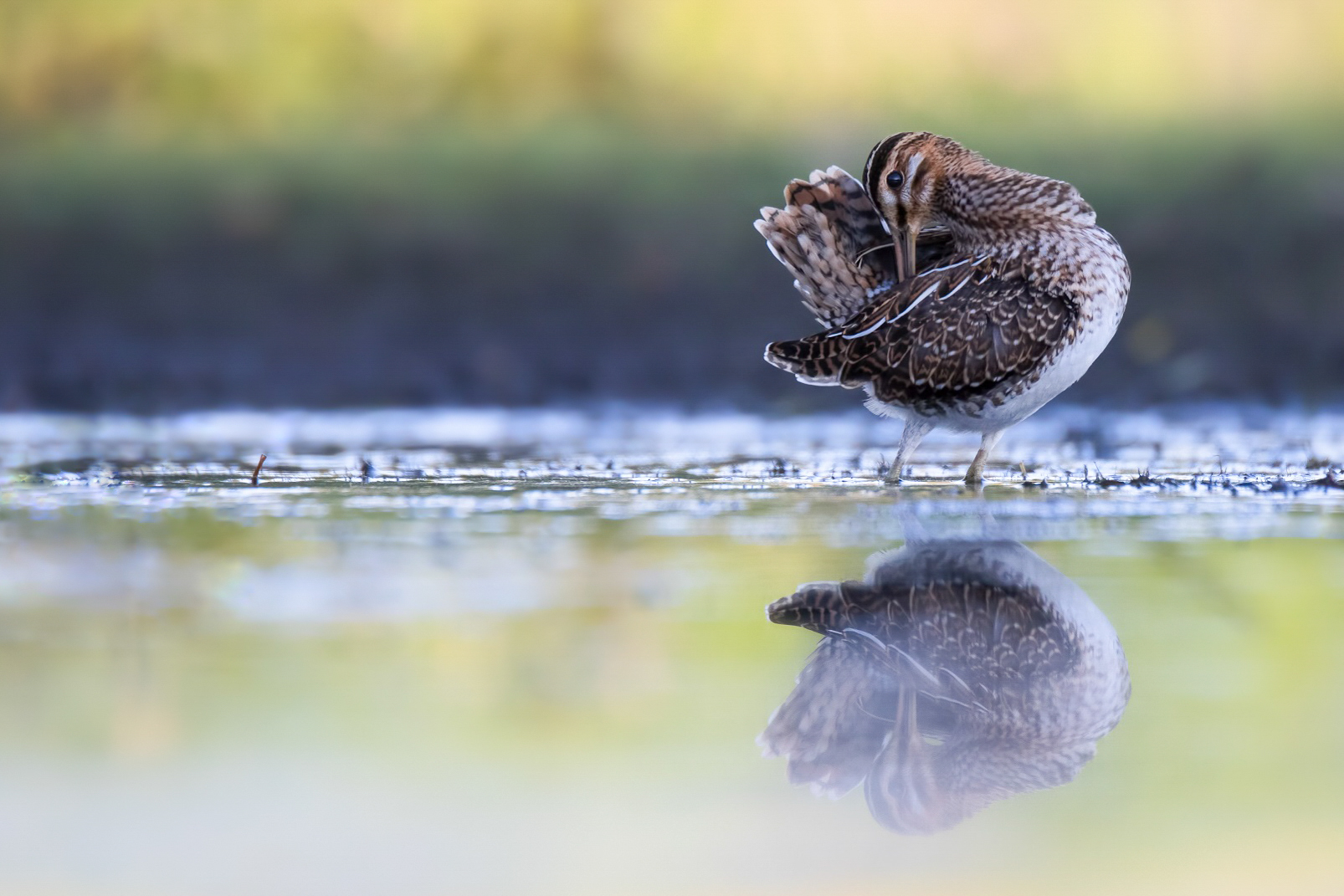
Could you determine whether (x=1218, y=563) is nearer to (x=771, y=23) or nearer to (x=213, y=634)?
(x=213, y=634)

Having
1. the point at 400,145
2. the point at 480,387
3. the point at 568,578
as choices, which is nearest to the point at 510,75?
the point at 400,145

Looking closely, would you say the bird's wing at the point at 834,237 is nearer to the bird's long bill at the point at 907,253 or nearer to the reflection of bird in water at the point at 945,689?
the bird's long bill at the point at 907,253

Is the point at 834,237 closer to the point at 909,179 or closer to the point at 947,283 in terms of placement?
the point at 909,179

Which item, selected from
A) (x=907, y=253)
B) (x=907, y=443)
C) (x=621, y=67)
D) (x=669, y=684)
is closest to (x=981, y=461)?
(x=907, y=443)

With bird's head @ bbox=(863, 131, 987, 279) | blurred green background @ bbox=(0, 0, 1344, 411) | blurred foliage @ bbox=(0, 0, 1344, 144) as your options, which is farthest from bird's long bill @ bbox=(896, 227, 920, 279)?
blurred foliage @ bbox=(0, 0, 1344, 144)

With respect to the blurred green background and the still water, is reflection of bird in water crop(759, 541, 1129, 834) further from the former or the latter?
the blurred green background

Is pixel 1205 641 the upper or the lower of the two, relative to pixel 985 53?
lower
